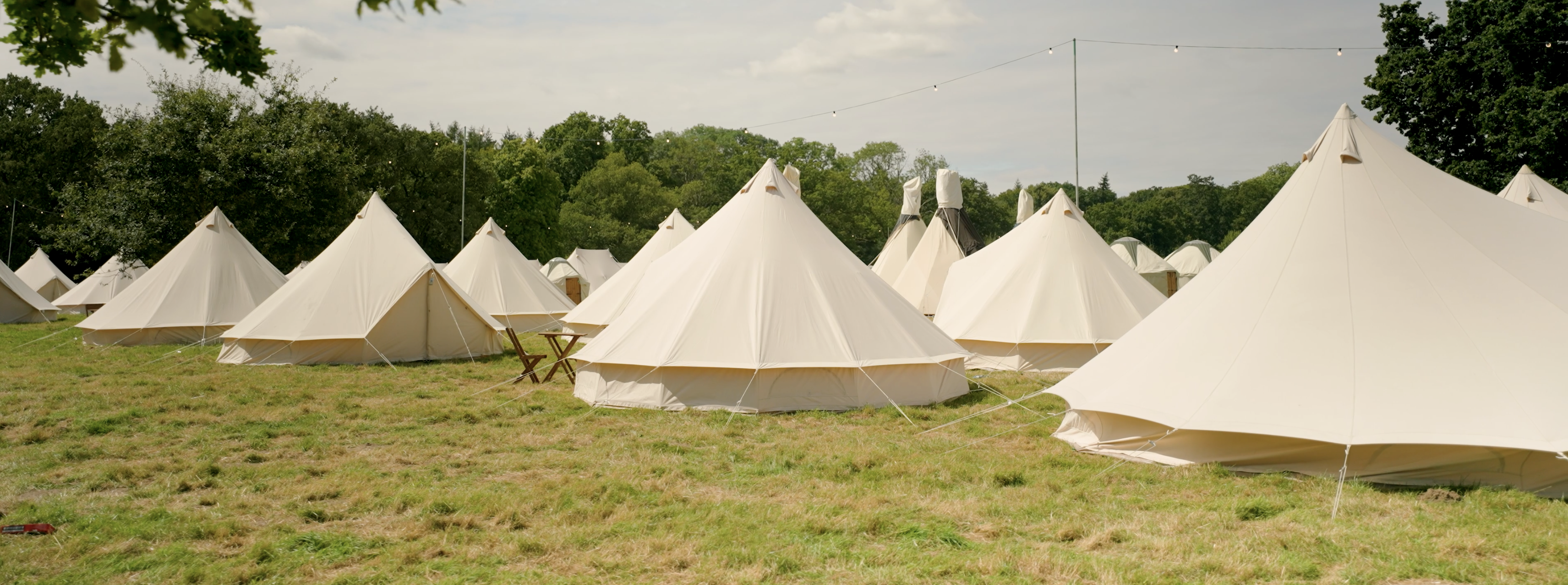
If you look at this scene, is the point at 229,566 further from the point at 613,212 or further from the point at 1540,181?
the point at 613,212

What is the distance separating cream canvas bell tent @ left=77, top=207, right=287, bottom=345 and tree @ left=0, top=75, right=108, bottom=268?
2677 cm

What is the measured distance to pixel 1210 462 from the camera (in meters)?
6.72

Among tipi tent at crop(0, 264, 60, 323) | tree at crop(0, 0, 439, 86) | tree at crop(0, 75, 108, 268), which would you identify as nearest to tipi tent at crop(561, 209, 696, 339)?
tree at crop(0, 0, 439, 86)

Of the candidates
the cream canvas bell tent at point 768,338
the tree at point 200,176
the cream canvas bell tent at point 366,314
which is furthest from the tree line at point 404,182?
the cream canvas bell tent at point 366,314

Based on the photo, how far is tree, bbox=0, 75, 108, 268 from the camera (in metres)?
39.8

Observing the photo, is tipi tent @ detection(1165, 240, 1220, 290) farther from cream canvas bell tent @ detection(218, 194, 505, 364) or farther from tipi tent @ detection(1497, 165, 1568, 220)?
cream canvas bell tent @ detection(218, 194, 505, 364)

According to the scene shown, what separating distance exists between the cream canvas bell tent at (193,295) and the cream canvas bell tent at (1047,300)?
1321 cm

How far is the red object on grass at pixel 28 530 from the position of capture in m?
5.09

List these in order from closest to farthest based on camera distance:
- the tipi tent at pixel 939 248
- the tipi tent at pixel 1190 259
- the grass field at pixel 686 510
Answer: the grass field at pixel 686 510 < the tipi tent at pixel 939 248 < the tipi tent at pixel 1190 259

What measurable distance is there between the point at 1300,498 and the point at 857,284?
572 centimetres

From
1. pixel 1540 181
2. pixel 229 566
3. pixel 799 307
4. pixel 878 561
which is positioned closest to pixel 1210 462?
pixel 878 561

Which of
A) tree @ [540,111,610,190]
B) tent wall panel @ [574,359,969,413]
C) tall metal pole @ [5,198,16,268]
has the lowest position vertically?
tent wall panel @ [574,359,969,413]

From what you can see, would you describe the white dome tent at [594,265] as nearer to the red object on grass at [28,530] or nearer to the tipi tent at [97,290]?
the tipi tent at [97,290]

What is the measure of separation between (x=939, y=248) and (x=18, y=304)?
24.2 meters
